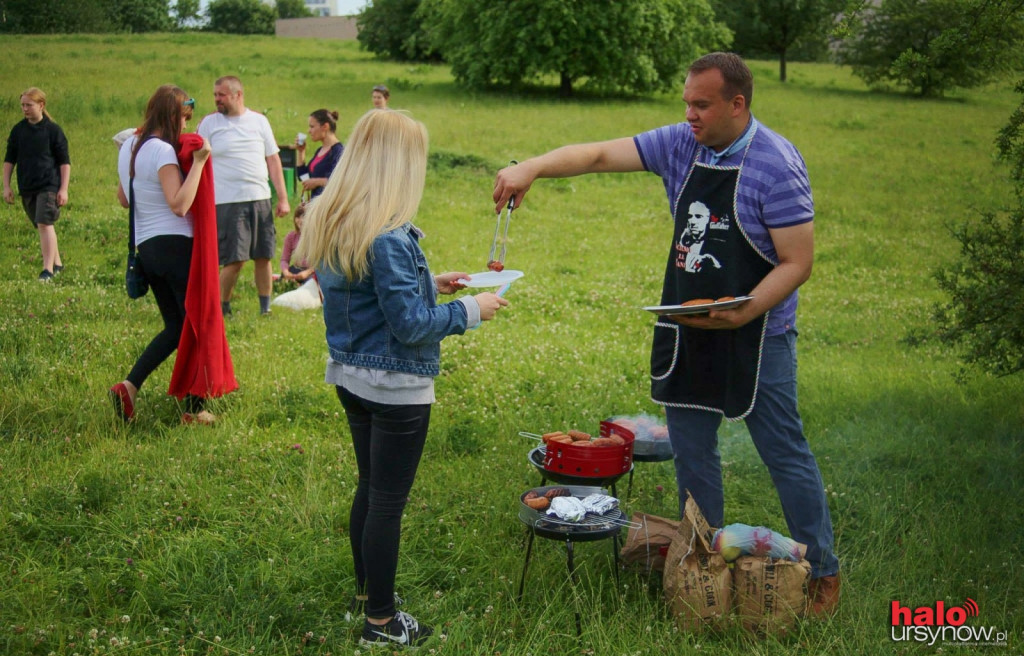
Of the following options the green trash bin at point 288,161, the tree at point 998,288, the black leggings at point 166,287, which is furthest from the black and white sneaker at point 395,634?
the green trash bin at point 288,161

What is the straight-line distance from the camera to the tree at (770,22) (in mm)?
49562

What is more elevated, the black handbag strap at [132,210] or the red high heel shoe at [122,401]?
the black handbag strap at [132,210]

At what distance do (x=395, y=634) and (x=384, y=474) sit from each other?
0.70 meters

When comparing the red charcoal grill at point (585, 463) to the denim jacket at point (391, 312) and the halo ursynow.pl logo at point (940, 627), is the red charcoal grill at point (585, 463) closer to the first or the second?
the denim jacket at point (391, 312)

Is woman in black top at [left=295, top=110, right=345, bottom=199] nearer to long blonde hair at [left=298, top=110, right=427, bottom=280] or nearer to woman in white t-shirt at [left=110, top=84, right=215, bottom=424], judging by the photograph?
woman in white t-shirt at [left=110, top=84, right=215, bottom=424]

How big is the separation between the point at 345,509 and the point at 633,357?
395 centimetres

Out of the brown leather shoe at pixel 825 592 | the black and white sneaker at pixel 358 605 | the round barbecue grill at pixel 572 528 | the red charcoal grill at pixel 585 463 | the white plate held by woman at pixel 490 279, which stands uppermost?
the white plate held by woman at pixel 490 279

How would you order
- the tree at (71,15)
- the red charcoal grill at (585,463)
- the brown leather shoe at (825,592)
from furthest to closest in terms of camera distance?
the tree at (71,15)
the red charcoal grill at (585,463)
the brown leather shoe at (825,592)

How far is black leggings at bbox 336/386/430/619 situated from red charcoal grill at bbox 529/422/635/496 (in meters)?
0.96

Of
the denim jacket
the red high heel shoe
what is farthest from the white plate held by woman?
the red high heel shoe

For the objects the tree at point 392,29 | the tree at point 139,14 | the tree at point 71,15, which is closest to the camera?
the tree at point 71,15

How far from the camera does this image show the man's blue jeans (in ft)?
13.6

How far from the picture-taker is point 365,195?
140 inches

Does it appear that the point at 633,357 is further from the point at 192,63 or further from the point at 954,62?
the point at 192,63
